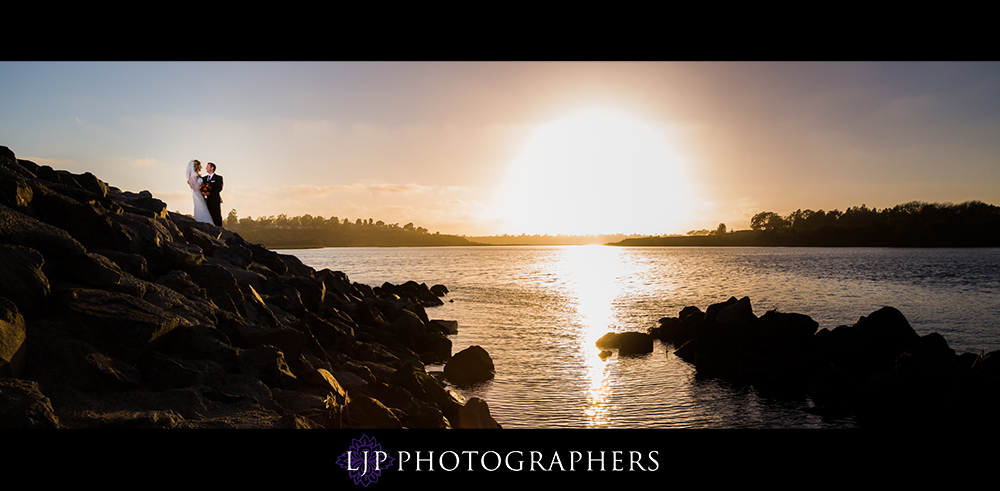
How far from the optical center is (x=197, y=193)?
20.2 m

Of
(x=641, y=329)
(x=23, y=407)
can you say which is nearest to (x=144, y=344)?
(x=23, y=407)

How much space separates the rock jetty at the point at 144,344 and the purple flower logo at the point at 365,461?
83.9 inches

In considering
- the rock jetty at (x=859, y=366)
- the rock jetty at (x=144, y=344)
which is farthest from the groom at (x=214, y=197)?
the rock jetty at (x=859, y=366)

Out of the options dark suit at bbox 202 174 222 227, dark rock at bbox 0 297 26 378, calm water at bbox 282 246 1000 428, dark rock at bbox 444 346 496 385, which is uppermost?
dark suit at bbox 202 174 222 227

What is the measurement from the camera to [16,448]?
191 inches

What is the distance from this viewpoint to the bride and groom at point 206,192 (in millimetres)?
19891

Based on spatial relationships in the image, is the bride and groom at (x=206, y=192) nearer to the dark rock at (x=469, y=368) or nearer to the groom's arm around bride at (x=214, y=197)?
the groom's arm around bride at (x=214, y=197)

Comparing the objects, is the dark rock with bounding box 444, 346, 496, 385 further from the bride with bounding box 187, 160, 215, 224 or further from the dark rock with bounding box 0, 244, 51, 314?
the bride with bounding box 187, 160, 215, 224

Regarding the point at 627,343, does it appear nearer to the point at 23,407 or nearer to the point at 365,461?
the point at 365,461

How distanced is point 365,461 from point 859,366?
18.5m

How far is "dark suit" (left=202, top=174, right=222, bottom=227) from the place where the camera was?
2041 cm

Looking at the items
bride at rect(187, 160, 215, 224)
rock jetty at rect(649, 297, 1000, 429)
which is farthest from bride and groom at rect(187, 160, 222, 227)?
rock jetty at rect(649, 297, 1000, 429)

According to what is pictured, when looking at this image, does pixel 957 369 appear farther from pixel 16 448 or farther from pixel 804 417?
pixel 16 448

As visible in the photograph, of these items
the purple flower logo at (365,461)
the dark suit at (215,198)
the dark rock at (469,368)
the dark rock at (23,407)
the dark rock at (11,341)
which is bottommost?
the dark rock at (469,368)
